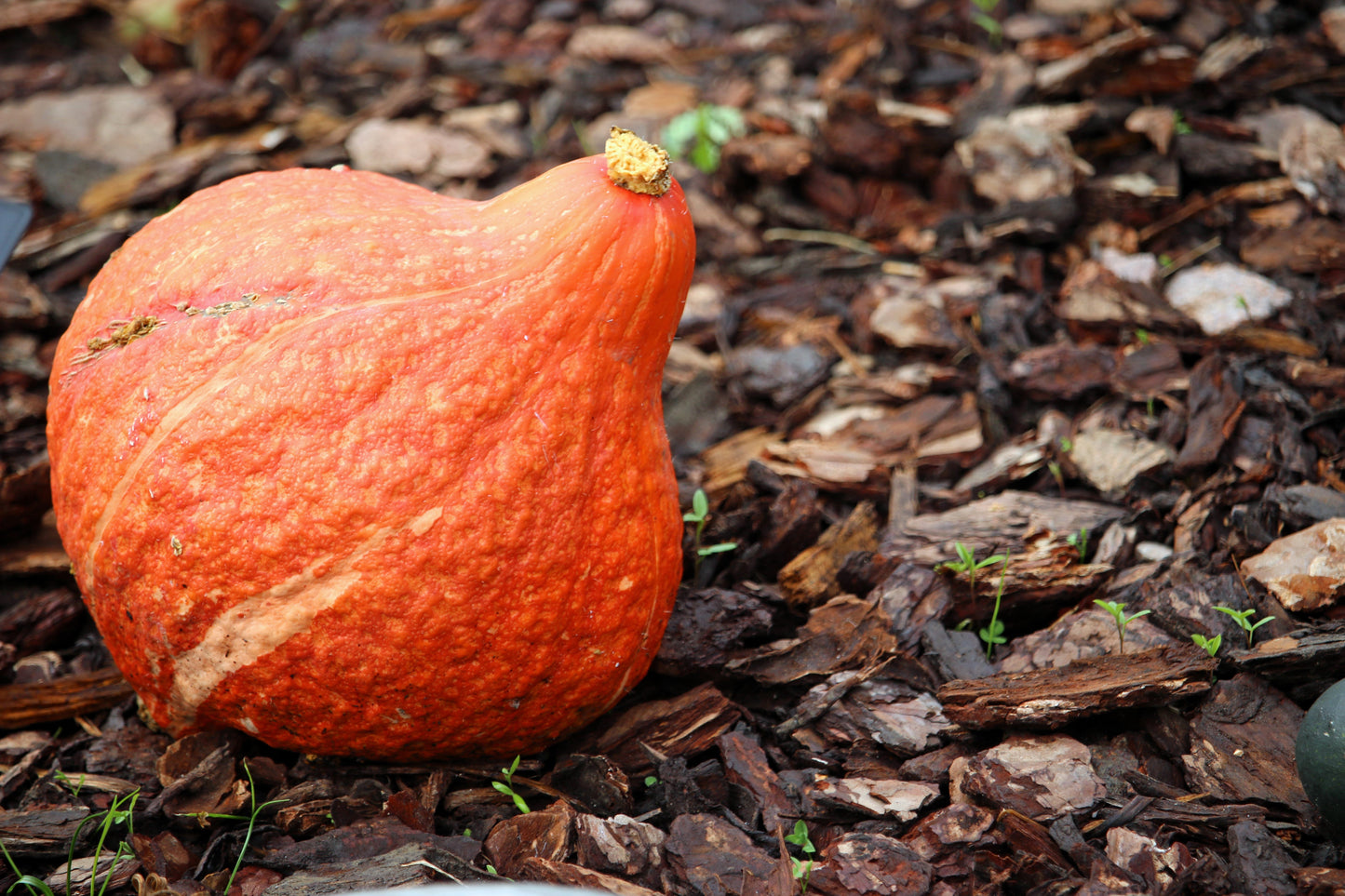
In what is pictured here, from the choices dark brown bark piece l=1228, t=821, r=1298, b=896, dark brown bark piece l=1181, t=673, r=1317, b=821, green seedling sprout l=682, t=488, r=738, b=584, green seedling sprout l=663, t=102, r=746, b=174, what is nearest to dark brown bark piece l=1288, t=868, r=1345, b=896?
dark brown bark piece l=1228, t=821, r=1298, b=896

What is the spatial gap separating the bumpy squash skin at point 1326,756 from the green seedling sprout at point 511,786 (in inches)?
70.7

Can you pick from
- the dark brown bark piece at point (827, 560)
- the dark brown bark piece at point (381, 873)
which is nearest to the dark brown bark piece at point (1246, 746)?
the dark brown bark piece at point (827, 560)

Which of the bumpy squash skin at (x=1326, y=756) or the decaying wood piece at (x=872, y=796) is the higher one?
the bumpy squash skin at (x=1326, y=756)

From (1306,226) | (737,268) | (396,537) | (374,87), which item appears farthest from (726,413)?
(374,87)

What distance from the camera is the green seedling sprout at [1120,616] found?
2605 millimetres

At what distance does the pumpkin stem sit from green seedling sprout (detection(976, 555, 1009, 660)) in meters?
1.48

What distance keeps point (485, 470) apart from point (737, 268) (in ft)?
8.46

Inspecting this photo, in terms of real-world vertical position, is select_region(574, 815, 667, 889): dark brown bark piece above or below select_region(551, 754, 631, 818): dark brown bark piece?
above

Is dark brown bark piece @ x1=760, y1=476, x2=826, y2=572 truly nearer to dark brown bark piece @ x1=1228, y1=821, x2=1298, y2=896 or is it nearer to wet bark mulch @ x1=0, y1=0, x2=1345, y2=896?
wet bark mulch @ x1=0, y1=0, x2=1345, y2=896

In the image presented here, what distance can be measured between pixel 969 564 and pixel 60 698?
268 centimetres

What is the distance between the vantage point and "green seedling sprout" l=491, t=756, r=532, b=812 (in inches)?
97.4

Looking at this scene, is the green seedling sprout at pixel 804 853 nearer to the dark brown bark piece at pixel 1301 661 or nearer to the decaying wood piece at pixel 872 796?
the decaying wood piece at pixel 872 796

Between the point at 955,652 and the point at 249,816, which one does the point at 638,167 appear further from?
the point at 249,816

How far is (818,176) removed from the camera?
4.73 m
